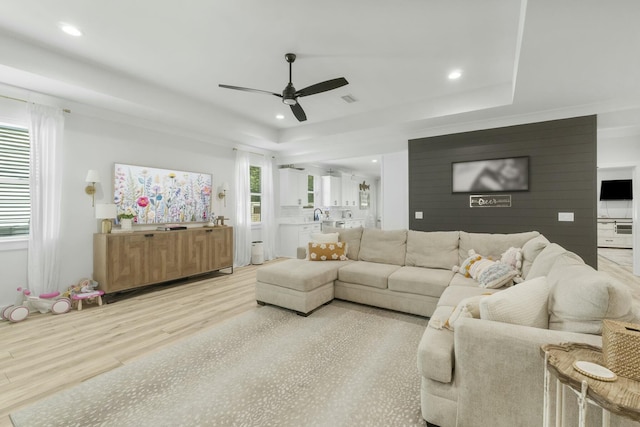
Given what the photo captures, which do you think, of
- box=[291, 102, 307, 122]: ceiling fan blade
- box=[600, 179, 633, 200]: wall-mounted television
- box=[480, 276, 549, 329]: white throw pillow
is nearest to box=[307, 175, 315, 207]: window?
box=[291, 102, 307, 122]: ceiling fan blade

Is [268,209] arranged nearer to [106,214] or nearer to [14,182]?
[106,214]

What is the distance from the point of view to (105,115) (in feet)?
13.1

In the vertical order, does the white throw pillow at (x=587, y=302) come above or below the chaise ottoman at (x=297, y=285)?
above

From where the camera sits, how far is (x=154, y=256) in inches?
163

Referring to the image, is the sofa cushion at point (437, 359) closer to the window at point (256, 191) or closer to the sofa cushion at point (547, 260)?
the sofa cushion at point (547, 260)

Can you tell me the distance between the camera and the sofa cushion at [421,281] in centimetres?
298

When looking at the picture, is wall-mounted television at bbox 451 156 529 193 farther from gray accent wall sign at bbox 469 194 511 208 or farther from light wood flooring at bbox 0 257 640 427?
light wood flooring at bbox 0 257 640 427

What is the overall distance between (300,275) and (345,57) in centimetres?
252

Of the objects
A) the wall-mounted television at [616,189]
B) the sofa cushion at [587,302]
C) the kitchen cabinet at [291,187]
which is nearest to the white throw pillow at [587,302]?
the sofa cushion at [587,302]

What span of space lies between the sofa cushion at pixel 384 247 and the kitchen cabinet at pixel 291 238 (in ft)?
9.81

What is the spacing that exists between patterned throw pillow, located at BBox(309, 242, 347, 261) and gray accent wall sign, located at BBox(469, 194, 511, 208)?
2.32 m

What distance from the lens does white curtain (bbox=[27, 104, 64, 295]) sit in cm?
336

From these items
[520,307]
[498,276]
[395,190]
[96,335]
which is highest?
[395,190]

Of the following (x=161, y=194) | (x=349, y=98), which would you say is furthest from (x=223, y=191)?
(x=349, y=98)
